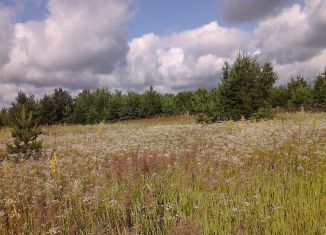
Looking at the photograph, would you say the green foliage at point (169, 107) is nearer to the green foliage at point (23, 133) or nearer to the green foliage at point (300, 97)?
the green foliage at point (300, 97)

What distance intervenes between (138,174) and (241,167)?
8.25 ft

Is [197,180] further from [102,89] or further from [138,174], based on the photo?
[102,89]

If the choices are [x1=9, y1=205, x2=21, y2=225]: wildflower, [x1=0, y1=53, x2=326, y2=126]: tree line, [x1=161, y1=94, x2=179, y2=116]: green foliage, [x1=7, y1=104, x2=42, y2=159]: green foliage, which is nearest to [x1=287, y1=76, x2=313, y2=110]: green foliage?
[x1=0, y1=53, x2=326, y2=126]: tree line

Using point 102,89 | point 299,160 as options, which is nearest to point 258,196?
point 299,160

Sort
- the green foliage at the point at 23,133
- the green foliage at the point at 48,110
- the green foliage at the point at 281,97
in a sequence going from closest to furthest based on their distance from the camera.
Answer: the green foliage at the point at 23,133
the green foliage at the point at 48,110
the green foliage at the point at 281,97

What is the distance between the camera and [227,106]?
30.6 meters

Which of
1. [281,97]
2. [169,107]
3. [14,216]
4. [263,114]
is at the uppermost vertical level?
[281,97]

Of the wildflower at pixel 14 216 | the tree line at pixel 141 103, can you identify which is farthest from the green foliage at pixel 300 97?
the wildflower at pixel 14 216

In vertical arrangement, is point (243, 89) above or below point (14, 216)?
above

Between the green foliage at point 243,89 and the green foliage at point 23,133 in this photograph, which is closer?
the green foliage at point 23,133

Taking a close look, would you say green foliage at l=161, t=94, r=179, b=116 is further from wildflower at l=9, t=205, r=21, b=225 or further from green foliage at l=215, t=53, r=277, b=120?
wildflower at l=9, t=205, r=21, b=225

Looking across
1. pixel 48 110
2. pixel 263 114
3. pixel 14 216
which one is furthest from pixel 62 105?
pixel 14 216

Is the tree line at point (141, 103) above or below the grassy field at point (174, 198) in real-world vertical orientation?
above

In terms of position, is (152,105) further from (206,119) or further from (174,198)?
(174,198)
